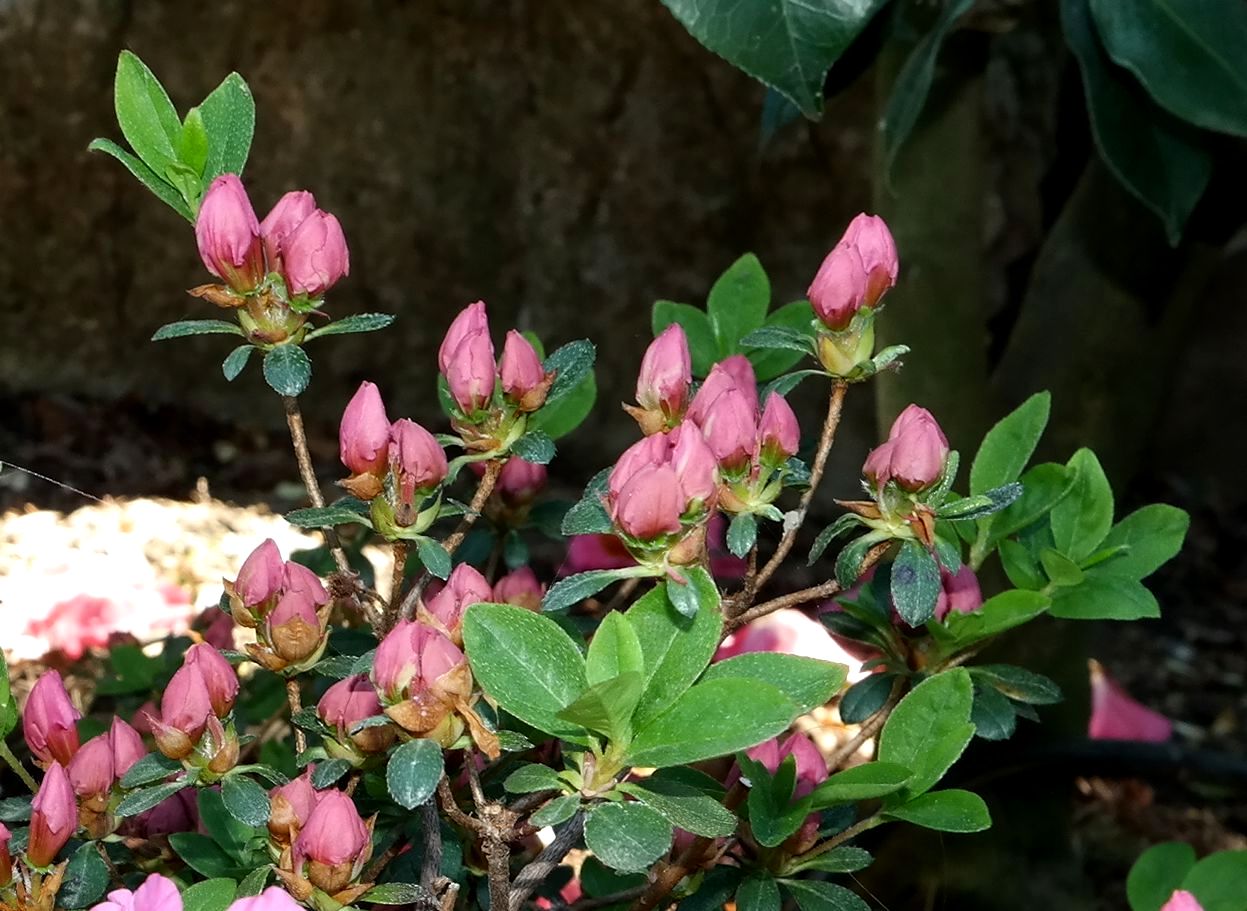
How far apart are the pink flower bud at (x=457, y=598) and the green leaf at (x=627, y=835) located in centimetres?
10

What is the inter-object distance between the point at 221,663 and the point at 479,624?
136 millimetres

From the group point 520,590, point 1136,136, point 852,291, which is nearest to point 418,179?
point 1136,136

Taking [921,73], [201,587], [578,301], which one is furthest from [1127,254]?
[578,301]

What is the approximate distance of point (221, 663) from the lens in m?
0.53

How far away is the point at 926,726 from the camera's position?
563mm

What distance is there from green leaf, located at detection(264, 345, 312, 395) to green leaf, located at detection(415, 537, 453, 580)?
0.08 m

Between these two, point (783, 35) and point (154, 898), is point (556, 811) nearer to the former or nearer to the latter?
point (154, 898)

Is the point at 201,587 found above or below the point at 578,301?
below

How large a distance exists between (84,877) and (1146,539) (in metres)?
0.50

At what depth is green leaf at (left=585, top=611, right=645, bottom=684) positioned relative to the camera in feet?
1.49

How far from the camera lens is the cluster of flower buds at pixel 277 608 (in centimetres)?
53

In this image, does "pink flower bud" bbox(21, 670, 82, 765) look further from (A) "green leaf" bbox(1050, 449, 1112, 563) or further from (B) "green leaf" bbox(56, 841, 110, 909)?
(A) "green leaf" bbox(1050, 449, 1112, 563)

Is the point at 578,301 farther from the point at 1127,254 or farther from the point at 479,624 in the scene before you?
the point at 479,624

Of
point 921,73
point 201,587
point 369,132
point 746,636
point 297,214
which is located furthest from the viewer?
point 369,132
